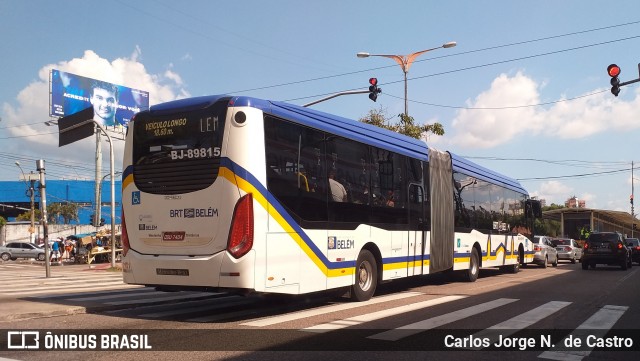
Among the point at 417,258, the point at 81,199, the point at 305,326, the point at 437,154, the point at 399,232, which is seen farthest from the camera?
the point at 81,199

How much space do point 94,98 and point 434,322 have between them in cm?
4363

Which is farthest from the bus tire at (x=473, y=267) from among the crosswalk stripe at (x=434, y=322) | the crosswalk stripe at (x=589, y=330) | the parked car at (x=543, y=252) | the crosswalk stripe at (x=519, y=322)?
the parked car at (x=543, y=252)

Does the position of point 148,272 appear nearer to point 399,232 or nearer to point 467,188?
point 399,232

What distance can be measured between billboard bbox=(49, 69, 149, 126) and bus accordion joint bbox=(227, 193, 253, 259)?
121 feet

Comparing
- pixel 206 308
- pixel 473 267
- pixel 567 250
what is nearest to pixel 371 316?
pixel 206 308

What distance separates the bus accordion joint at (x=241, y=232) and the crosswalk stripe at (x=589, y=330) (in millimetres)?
3983

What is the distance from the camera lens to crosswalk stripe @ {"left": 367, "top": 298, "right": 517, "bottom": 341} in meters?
6.88

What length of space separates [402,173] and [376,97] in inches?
352

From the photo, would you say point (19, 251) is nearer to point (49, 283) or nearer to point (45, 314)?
point (49, 283)

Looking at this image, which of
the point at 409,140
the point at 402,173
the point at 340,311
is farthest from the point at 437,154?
the point at 340,311

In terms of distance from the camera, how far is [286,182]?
27.1 feet

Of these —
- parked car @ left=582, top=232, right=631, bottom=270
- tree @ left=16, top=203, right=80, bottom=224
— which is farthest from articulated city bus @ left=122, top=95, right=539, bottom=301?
tree @ left=16, top=203, right=80, bottom=224

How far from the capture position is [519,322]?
8125mm

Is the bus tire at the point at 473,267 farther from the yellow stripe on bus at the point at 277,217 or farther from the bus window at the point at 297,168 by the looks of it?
the bus window at the point at 297,168
